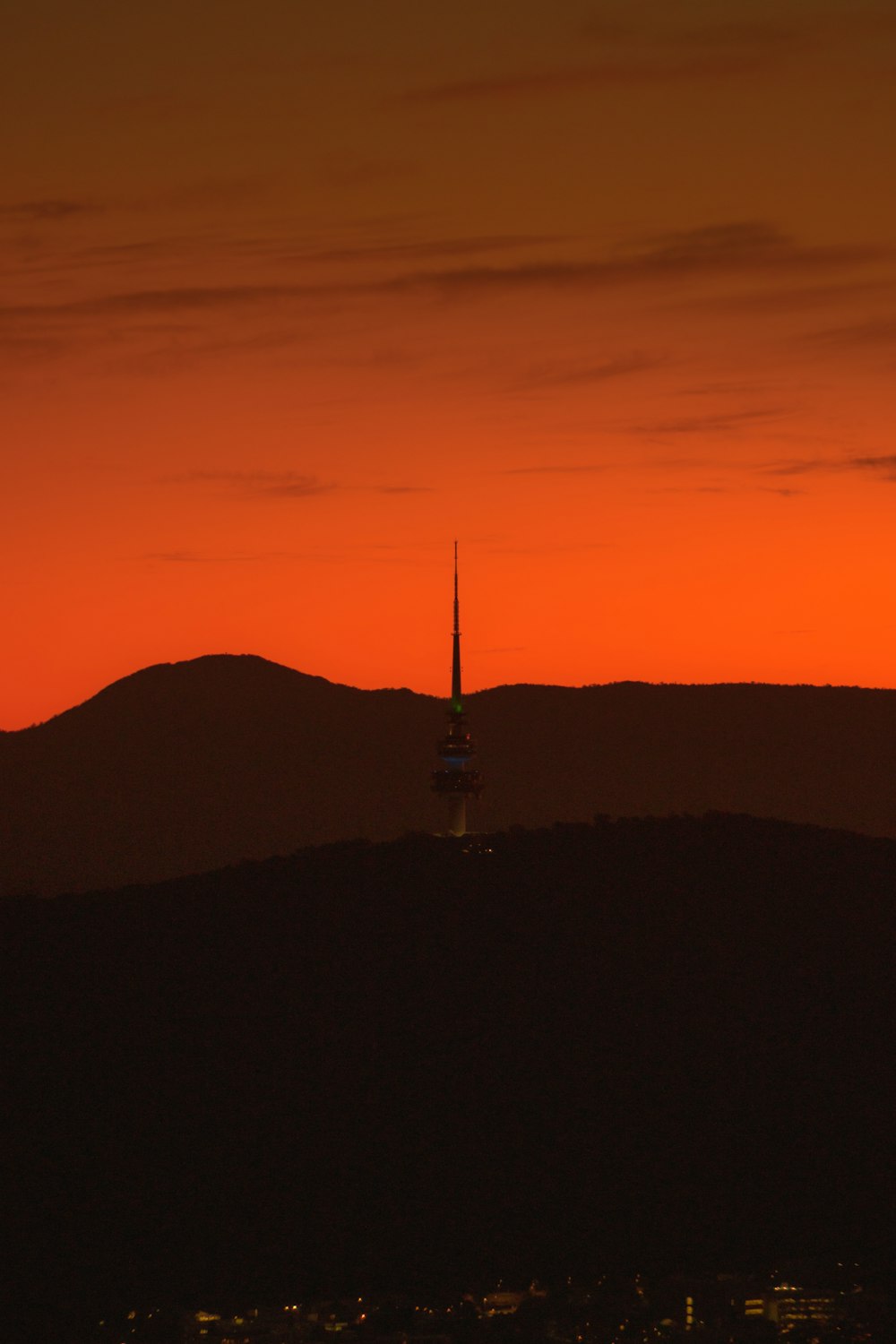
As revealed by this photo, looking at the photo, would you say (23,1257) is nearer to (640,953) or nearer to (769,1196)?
(769,1196)

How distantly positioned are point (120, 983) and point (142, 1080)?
11455 mm

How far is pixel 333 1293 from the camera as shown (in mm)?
78375

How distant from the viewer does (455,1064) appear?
10094 cm

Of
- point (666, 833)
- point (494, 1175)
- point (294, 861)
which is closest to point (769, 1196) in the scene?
point (494, 1175)

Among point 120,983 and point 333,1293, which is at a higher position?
point 120,983

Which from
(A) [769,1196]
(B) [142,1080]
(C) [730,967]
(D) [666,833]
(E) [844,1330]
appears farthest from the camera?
(D) [666,833]

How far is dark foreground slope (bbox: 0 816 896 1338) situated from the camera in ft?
272

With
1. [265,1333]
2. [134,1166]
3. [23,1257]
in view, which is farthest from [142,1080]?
[265,1333]

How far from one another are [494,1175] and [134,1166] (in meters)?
16.5

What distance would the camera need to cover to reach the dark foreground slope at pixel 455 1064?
82938 millimetres

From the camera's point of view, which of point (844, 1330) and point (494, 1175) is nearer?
point (844, 1330)

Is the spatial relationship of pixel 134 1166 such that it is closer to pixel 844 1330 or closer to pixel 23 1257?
pixel 23 1257

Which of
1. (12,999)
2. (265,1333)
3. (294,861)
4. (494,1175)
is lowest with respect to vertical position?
(265,1333)

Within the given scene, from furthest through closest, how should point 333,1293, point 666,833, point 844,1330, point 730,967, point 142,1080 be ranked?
point 666,833 → point 730,967 → point 142,1080 → point 333,1293 → point 844,1330
